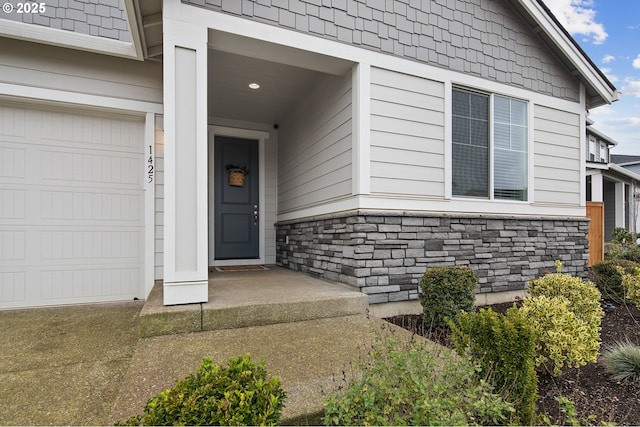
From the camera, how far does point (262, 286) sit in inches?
142

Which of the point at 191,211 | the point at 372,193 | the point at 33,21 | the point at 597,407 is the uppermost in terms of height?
the point at 33,21

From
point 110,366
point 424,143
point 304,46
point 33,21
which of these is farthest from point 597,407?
point 33,21

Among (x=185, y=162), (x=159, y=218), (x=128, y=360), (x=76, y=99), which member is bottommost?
(x=128, y=360)

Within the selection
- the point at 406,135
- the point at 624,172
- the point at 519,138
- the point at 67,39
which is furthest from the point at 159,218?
the point at 624,172

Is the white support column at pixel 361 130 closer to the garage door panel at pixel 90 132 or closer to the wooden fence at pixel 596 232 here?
the garage door panel at pixel 90 132

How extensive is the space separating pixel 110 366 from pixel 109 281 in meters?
2.03

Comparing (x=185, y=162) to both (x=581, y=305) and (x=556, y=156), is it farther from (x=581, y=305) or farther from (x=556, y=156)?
(x=556, y=156)

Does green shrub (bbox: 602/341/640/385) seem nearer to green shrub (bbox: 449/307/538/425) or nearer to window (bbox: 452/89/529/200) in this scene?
green shrub (bbox: 449/307/538/425)

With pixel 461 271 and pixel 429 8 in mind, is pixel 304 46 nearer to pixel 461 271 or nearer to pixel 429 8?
pixel 429 8

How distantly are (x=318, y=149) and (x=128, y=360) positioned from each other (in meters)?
3.17

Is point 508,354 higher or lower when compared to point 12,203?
lower

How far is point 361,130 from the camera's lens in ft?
11.6

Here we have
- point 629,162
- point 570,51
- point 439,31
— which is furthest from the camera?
point 629,162

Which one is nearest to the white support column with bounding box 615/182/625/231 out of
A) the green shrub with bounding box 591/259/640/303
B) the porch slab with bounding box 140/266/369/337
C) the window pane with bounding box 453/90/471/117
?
the green shrub with bounding box 591/259/640/303
